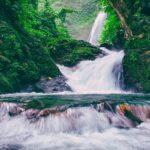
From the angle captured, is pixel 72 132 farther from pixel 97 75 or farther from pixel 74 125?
pixel 97 75

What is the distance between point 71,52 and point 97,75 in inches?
153

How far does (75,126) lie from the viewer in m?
10.9

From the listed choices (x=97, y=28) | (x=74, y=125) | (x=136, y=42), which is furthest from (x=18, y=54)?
(x=97, y=28)

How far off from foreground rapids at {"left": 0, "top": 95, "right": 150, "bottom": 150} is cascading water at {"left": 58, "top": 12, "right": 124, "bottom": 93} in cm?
680

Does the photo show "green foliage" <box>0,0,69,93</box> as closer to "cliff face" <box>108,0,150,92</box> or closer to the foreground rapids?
"cliff face" <box>108,0,150,92</box>

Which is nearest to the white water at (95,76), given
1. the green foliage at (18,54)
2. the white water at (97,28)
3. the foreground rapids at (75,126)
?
the green foliage at (18,54)

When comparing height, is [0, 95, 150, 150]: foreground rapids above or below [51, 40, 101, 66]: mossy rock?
below

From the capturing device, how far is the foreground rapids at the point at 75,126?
31.5ft

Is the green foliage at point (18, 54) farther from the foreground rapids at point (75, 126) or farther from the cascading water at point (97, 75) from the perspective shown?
the foreground rapids at point (75, 126)

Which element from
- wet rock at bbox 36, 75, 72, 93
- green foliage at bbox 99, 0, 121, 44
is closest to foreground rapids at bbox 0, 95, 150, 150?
wet rock at bbox 36, 75, 72, 93

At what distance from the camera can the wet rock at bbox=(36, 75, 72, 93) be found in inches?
702

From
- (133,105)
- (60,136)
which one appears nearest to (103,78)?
(133,105)

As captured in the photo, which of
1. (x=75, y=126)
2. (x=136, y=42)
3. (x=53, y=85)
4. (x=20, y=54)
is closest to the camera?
(x=75, y=126)

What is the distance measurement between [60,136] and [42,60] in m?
9.89
